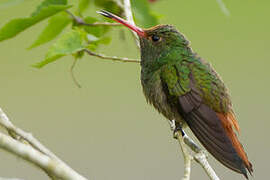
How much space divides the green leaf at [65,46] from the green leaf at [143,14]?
0.37 m

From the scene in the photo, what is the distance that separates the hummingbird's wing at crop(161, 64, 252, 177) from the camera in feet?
7.47

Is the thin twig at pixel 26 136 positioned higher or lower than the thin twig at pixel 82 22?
lower

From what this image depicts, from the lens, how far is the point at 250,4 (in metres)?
5.11

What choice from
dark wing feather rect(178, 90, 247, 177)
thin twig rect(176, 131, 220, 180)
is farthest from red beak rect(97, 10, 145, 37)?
thin twig rect(176, 131, 220, 180)

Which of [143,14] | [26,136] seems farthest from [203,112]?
[26,136]

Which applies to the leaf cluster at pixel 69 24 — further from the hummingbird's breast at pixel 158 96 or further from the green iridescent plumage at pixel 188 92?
the hummingbird's breast at pixel 158 96

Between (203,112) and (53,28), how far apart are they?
85 centimetres

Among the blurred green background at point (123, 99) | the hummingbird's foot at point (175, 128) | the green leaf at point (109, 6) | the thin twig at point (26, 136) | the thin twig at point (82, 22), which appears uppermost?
the green leaf at point (109, 6)

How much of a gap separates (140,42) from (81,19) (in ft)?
1.19

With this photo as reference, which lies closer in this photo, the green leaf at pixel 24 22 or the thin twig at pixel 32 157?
the thin twig at pixel 32 157

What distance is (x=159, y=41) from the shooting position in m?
2.67

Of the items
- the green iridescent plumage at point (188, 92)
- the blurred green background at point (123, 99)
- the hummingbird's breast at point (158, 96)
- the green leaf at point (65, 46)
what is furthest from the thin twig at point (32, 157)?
the blurred green background at point (123, 99)

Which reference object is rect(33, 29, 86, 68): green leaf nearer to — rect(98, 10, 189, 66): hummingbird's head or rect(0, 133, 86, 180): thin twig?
rect(98, 10, 189, 66): hummingbird's head

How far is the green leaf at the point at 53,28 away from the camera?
2418 millimetres
